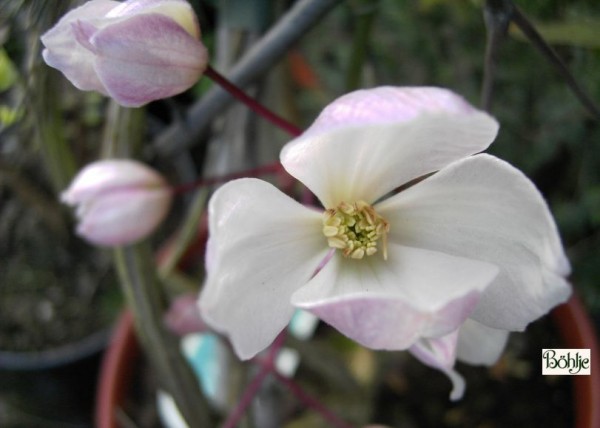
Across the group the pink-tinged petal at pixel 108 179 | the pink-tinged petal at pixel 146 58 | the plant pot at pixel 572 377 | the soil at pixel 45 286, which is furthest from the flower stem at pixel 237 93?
the soil at pixel 45 286

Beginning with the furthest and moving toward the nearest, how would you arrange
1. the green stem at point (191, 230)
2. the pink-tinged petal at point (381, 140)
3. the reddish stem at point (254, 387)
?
the green stem at point (191, 230) < the reddish stem at point (254, 387) < the pink-tinged petal at point (381, 140)

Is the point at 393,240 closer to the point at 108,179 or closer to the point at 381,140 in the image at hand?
the point at 381,140

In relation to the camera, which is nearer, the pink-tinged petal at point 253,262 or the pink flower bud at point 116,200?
the pink-tinged petal at point 253,262

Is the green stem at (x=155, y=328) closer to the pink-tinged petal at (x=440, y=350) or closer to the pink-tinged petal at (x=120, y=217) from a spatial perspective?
the pink-tinged petal at (x=120, y=217)

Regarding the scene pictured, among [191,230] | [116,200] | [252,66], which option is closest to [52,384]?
[191,230]

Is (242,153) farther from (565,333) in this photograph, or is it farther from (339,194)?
(565,333)

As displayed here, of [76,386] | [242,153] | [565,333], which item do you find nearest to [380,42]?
[242,153]

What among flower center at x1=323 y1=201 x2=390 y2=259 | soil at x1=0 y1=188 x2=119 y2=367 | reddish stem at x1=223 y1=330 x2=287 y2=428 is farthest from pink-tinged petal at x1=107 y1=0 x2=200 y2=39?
soil at x1=0 y1=188 x2=119 y2=367
